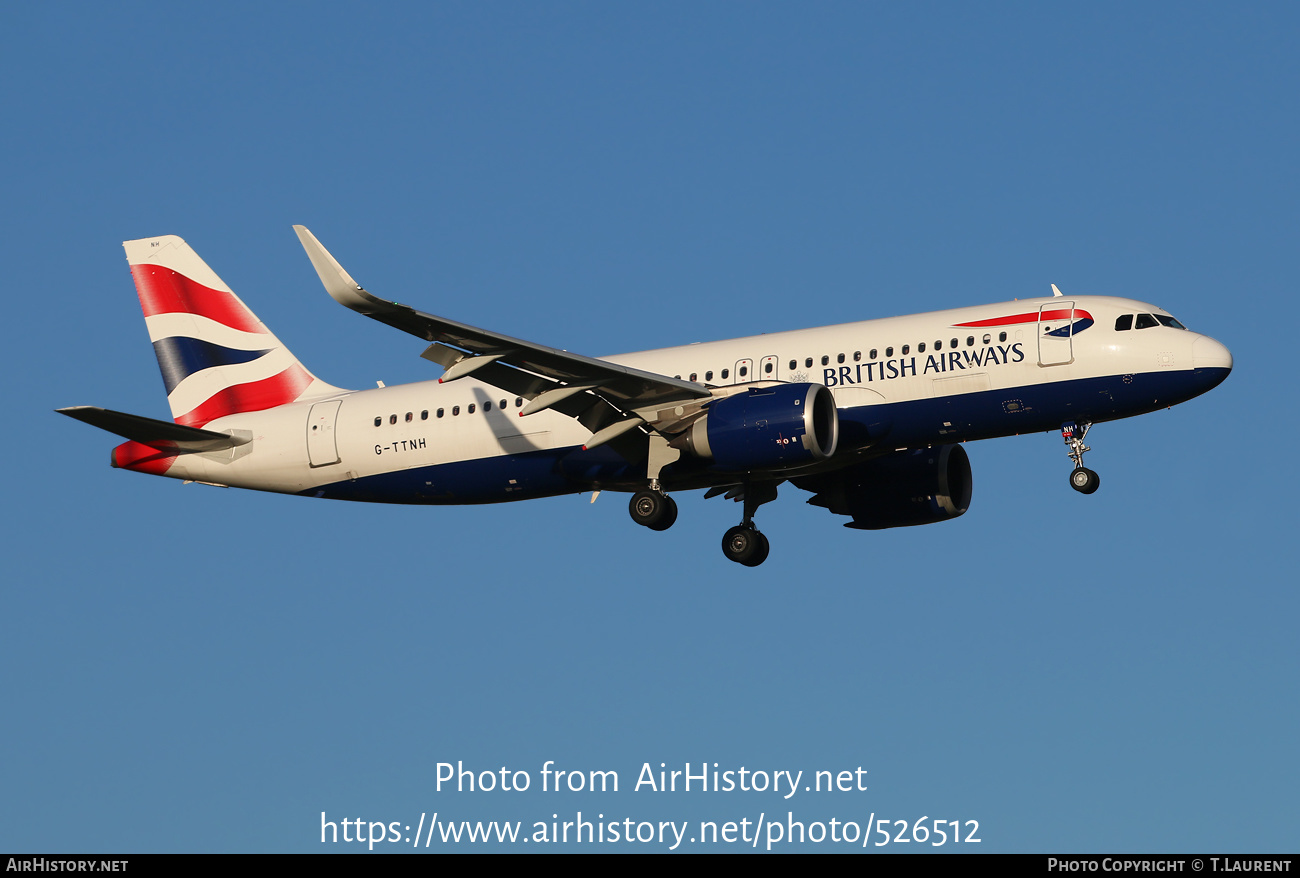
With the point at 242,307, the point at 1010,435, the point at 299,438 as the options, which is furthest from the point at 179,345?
the point at 1010,435

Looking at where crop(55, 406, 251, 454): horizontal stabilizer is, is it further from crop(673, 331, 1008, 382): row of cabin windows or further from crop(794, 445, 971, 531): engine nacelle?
crop(794, 445, 971, 531): engine nacelle

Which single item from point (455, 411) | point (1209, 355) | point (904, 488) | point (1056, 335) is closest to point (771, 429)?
point (1056, 335)

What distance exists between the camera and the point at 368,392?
43.4m

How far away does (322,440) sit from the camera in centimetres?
4253

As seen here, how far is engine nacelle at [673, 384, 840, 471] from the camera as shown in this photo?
3591 cm

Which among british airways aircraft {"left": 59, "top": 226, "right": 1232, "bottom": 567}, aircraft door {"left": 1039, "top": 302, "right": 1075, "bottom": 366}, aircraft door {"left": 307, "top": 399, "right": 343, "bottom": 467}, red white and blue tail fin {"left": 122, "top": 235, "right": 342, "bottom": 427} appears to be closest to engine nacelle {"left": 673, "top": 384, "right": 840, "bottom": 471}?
british airways aircraft {"left": 59, "top": 226, "right": 1232, "bottom": 567}

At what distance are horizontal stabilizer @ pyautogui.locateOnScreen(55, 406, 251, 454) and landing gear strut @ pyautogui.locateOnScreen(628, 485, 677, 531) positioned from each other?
11069 millimetres

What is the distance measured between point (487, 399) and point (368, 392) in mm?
3998

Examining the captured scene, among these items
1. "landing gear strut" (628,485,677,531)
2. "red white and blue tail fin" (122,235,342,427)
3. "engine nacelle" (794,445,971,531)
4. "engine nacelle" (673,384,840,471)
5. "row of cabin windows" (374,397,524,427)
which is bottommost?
"landing gear strut" (628,485,677,531)

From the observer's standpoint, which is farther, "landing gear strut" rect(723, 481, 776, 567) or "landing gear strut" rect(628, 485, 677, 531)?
"landing gear strut" rect(723, 481, 776, 567)

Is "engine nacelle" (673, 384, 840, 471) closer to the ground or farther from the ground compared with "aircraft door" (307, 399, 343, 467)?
closer to the ground

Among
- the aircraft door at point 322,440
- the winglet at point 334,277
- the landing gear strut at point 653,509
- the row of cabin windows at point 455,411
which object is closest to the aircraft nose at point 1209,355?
the landing gear strut at point 653,509

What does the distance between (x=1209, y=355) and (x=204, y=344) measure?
26012 millimetres

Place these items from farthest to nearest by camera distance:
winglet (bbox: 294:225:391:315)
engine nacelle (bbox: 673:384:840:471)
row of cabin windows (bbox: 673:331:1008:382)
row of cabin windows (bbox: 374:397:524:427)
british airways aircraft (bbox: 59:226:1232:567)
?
row of cabin windows (bbox: 374:397:524:427), row of cabin windows (bbox: 673:331:1008:382), british airways aircraft (bbox: 59:226:1232:567), engine nacelle (bbox: 673:384:840:471), winglet (bbox: 294:225:391:315)
